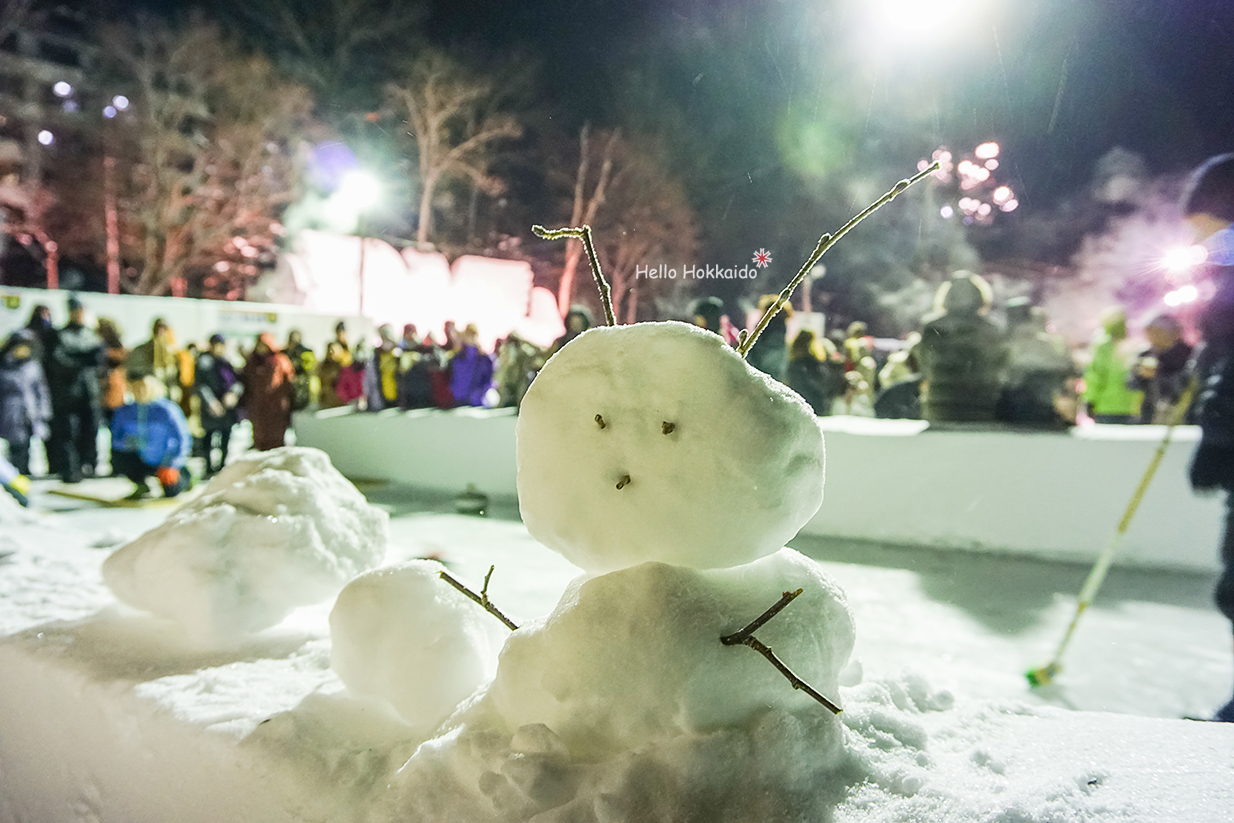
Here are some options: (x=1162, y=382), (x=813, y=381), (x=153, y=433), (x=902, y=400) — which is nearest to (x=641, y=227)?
(x=813, y=381)

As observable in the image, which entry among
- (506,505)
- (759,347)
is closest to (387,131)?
(506,505)

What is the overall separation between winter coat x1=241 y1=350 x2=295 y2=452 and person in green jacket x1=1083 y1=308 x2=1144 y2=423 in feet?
21.0

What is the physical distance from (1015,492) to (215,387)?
21.0 feet

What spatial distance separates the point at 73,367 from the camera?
5754 millimetres

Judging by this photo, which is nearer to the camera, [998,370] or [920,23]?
[920,23]

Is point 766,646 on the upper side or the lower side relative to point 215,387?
upper

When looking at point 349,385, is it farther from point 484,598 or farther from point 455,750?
point 455,750

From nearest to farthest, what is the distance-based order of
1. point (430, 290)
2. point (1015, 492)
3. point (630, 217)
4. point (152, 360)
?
point (630, 217) → point (1015, 492) → point (152, 360) → point (430, 290)

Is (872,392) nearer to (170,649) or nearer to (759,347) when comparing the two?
(759,347)

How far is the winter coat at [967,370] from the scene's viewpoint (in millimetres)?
4051

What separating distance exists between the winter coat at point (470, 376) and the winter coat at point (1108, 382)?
4582 mm

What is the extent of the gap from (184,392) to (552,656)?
268 inches

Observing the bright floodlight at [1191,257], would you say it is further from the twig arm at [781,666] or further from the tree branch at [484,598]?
the tree branch at [484,598]

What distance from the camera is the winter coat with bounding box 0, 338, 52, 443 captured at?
5.41 m
